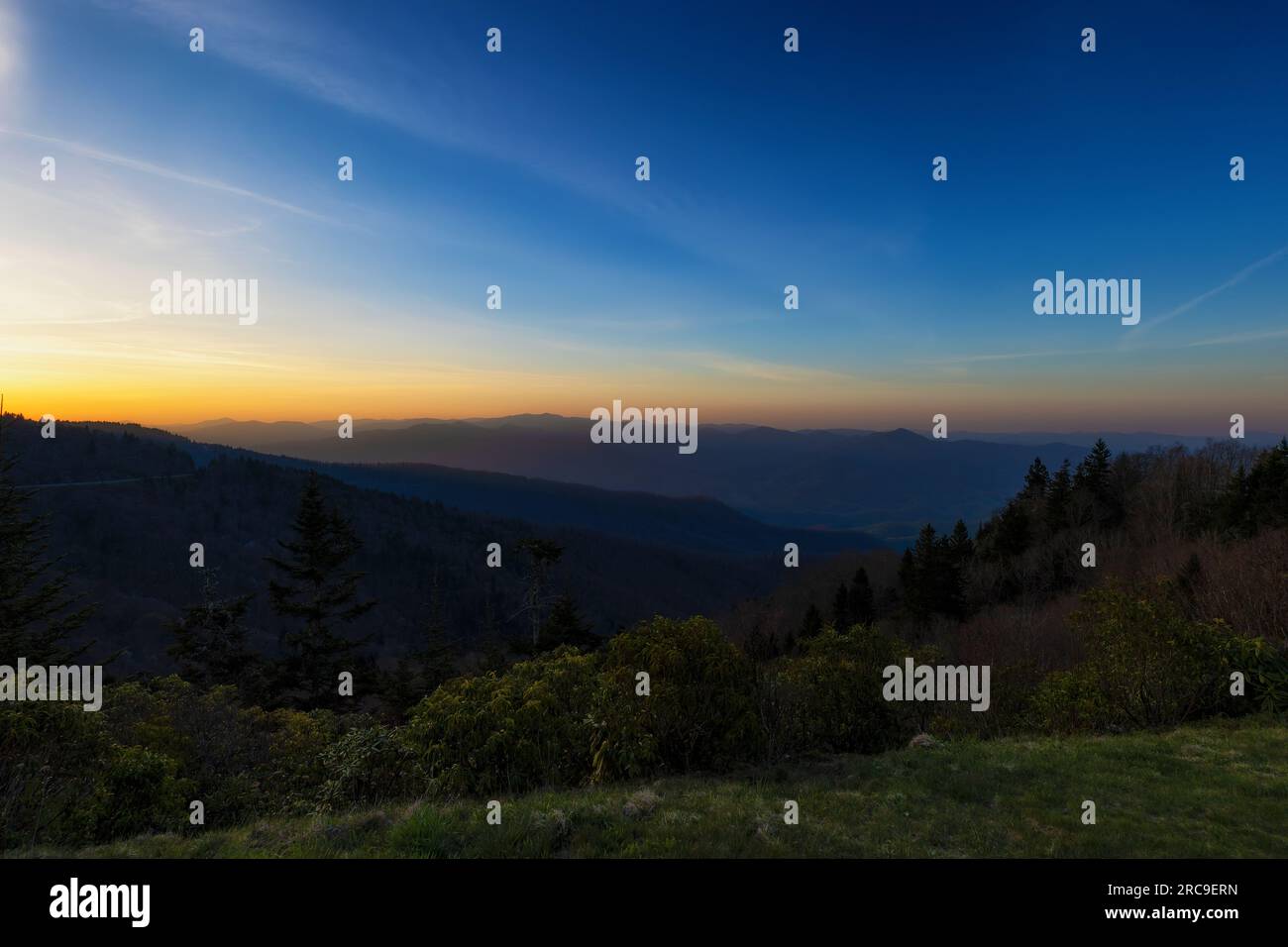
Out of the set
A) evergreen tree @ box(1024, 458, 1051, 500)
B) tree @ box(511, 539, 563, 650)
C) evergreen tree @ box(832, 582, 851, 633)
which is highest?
evergreen tree @ box(1024, 458, 1051, 500)

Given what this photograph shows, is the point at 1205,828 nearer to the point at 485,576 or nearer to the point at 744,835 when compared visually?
the point at 744,835

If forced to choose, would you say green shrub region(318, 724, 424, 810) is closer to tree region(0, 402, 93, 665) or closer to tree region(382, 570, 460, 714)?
tree region(382, 570, 460, 714)

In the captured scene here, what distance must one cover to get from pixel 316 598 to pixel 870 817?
33061mm

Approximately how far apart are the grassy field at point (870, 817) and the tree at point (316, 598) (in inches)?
1059

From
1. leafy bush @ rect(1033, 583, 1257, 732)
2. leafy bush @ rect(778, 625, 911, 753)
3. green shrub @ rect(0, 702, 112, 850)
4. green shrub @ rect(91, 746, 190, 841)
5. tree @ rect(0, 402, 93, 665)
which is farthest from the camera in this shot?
tree @ rect(0, 402, 93, 665)

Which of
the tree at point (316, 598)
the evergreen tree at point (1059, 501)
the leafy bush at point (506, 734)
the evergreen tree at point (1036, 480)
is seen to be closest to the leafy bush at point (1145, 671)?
the leafy bush at point (506, 734)

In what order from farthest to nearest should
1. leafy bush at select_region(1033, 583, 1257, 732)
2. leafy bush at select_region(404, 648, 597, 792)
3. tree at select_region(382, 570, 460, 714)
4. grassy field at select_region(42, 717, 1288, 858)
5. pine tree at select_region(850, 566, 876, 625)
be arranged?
pine tree at select_region(850, 566, 876, 625)
tree at select_region(382, 570, 460, 714)
leafy bush at select_region(1033, 583, 1257, 732)
leafy bush at select_region(404, 648, 597, 792)
grassy field at select_region(42, 717, 1288, 858)

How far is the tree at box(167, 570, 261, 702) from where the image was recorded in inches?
1176

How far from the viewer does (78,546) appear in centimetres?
12006

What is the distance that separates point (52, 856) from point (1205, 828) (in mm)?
13753

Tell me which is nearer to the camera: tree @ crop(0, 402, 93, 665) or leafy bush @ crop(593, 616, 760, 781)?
leafy bush @ crop(593, 616, 760, 781)

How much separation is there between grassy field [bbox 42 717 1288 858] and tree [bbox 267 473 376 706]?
88.2ft

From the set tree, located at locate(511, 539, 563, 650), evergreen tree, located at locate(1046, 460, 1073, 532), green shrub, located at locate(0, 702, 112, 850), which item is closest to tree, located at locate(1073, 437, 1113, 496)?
evergreen tree, located at locate(1046, 460, 1073, 532)

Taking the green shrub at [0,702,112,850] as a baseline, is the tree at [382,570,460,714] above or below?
below
